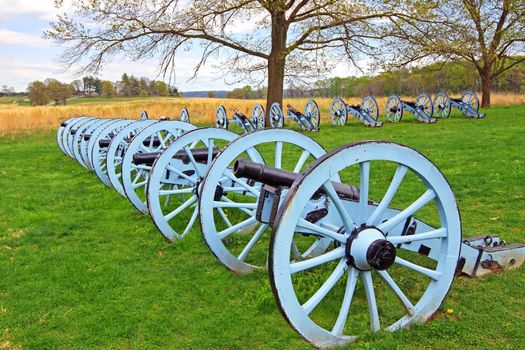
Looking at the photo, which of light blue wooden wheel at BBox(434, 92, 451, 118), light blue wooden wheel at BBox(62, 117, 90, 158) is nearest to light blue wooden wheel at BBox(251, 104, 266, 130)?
light blue wooden wheel at BBox(62, 117, 90, 158)

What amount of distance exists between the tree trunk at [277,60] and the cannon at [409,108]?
17.2 ft

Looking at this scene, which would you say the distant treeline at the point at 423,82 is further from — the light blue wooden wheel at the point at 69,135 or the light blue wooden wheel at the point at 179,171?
the light blue wooden wheel at the point at 179,171

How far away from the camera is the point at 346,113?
20.3m

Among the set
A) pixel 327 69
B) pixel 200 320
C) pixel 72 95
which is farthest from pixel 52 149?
pixel 72 95

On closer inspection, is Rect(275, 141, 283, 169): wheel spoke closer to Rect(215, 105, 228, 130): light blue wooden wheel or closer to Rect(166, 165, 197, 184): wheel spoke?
Rect(166, 165, 197, 184): wheel spoke

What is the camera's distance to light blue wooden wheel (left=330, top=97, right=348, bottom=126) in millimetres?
20438

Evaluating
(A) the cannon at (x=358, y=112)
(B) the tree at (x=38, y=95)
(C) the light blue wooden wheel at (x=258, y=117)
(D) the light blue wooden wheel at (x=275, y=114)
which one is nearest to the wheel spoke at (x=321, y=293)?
(D) the light blue wooden wheel at (x=275, y=114)

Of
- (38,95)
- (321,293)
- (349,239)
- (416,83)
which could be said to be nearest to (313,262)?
(321,293)

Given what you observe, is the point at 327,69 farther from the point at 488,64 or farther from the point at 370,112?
the point at 488,64

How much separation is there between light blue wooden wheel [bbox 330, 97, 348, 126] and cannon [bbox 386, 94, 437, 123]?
2324 millimetres

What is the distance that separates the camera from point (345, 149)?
8.63 feet

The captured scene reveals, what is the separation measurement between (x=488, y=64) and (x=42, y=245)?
1006 inches

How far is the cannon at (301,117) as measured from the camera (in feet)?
59.5

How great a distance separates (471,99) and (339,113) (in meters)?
6.94
